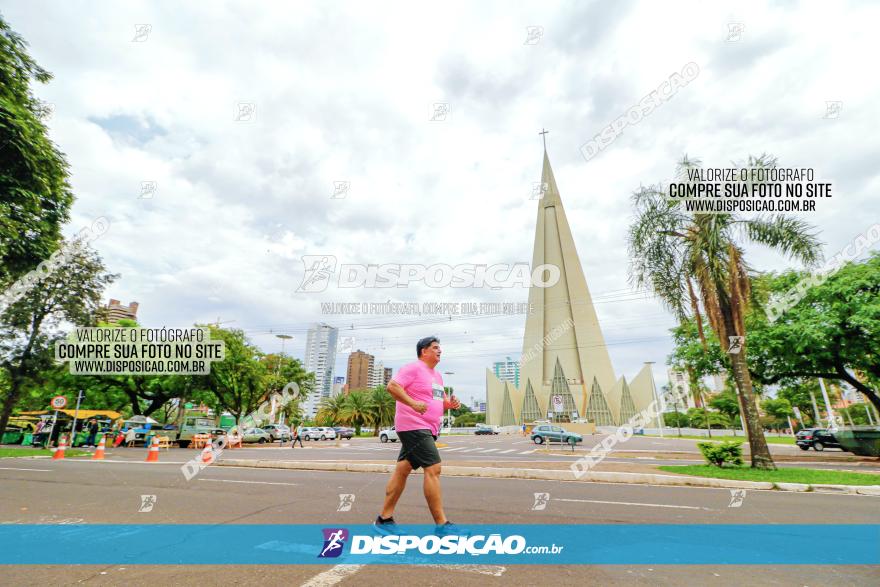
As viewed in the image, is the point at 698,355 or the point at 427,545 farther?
the point at 698,355

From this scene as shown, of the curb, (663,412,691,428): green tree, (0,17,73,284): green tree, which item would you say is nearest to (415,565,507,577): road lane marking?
the curb

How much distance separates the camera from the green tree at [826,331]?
1424 centimetres

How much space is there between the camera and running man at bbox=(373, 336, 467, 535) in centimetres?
365

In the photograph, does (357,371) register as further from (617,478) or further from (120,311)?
(617,478)

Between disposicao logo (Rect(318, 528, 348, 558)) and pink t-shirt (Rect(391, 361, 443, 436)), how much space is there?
3.78 ft

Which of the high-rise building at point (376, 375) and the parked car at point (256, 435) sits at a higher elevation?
the high-rise building at point (376, 375)

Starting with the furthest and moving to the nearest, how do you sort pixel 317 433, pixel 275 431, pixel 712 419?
pixel 712 419 → pixel 317 433 → pixel 275 431

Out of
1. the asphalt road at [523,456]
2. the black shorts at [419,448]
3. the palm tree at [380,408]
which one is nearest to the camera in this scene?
the black shorts at [419,448]

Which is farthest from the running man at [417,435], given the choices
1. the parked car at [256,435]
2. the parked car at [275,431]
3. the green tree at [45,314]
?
the parked car at [275,431]

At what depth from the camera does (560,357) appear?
7375cm

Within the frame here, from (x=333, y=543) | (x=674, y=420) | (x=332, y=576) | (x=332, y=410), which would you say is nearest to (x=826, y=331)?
(x=333, y=543)

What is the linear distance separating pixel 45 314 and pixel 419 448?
24852 millimetres

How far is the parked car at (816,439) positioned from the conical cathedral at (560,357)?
45.7 meters

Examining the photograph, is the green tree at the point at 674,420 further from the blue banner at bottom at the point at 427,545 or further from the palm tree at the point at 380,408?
the blue banner at bottom at the point at 427,545
